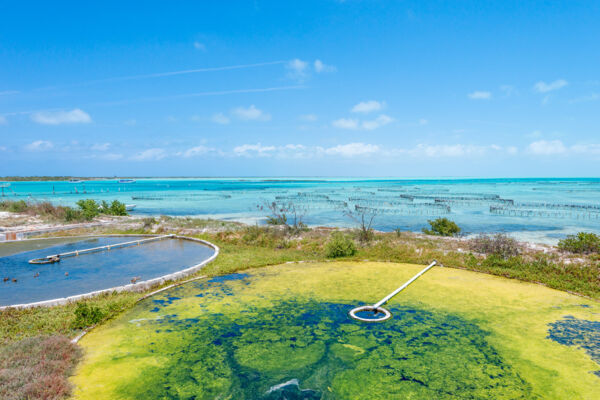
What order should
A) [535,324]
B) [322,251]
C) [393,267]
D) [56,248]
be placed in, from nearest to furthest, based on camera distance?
[535,324], [393,267], [322,251], [56,248]

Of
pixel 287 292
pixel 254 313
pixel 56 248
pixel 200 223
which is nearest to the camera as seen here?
pixel 254 313

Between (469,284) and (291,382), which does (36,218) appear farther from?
(469,284)

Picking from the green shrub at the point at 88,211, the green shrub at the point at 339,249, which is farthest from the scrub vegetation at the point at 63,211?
the green shrub at the point at 339,249

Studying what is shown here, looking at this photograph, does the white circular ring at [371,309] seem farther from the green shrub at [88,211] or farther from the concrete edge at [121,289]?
the green shrub at [88,211]

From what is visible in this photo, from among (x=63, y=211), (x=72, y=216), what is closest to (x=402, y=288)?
(x=72, y=216)

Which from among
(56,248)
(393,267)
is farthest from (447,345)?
(56,248)

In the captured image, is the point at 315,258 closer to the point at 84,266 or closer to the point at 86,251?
the point at 84,266

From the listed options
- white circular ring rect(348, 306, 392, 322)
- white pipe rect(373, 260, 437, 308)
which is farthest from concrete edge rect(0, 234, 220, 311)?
white pipe rect(373, 260, 437, 308)

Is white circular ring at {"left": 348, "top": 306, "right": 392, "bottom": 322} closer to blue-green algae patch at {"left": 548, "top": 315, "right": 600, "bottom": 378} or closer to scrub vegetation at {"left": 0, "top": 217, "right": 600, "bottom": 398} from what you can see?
blue-green algae patch at {"left": 548, "top": 315, "right": 600, "bottom": 378}
